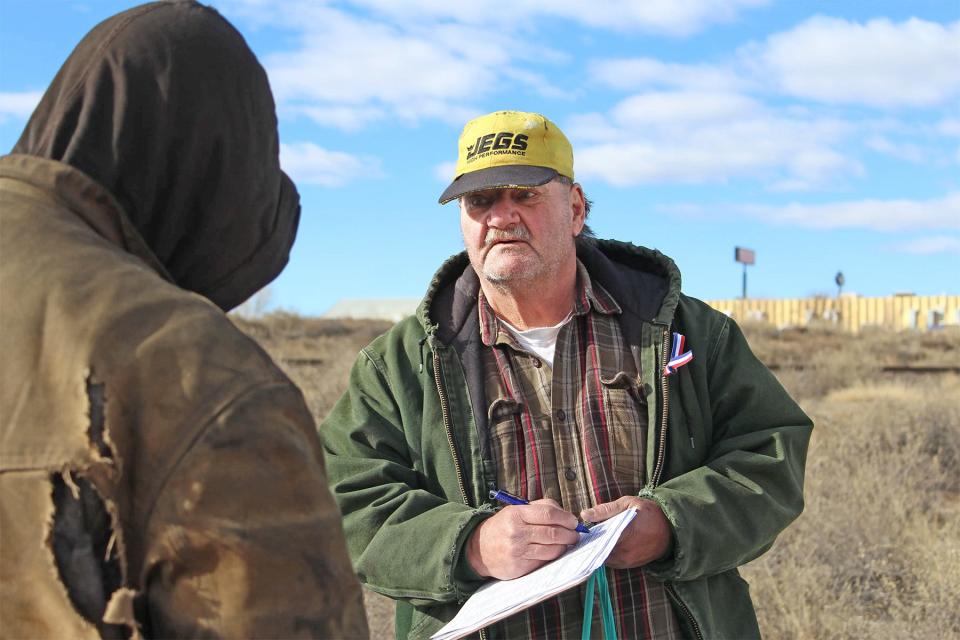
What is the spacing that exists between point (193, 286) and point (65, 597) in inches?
23.8

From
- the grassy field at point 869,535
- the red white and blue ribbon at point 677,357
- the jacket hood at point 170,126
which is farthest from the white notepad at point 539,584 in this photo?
the grassy field at point 869,535

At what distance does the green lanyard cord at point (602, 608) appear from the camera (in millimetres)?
2926

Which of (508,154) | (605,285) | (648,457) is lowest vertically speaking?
(648,457)

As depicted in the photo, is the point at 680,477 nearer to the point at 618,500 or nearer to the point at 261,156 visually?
the point at 618,500

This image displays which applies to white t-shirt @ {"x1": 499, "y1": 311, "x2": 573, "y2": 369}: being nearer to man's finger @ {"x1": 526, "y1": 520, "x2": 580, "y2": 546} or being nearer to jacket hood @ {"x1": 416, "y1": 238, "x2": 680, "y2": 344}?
jacket hood @ {"x1": 416, "y1": 238, "x2": 680, "y2": 344}

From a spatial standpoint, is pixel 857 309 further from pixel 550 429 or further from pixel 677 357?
pixel 550 429

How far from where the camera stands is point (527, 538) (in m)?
2.89

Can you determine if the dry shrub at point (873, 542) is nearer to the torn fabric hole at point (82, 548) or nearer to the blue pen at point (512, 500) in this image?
the blue pen at point (512, 500)

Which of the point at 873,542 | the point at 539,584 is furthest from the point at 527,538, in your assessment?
the point at 873,542

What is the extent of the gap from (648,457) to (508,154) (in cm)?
108

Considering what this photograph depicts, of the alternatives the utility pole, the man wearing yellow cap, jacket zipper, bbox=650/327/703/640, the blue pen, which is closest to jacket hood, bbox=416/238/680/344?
the man wearing yellow cap

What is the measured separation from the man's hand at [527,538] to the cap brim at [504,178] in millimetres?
1073

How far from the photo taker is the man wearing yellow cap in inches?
119

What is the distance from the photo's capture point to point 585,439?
10.6 ft
